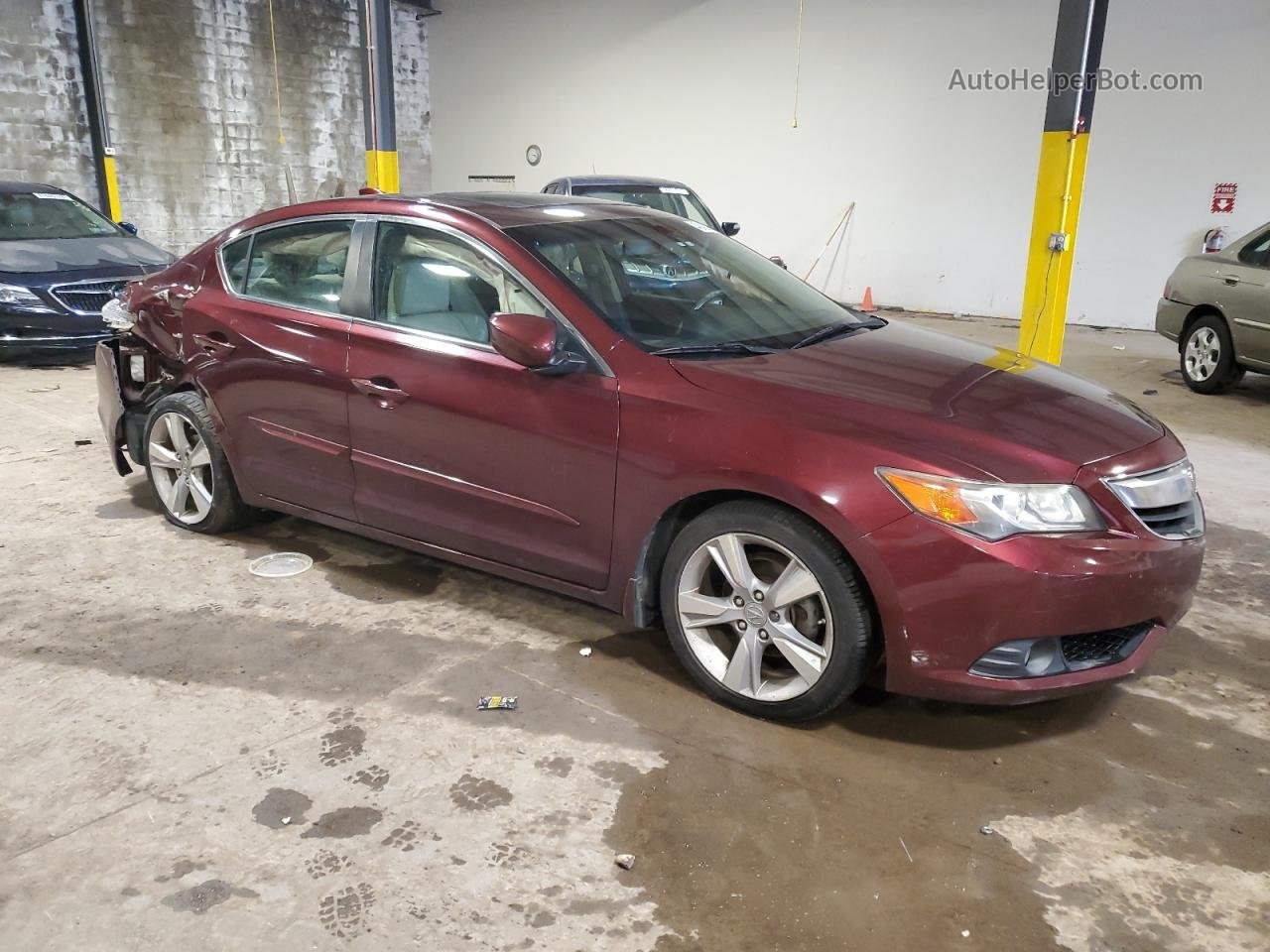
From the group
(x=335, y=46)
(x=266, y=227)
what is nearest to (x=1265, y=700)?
(x=266, y=227)

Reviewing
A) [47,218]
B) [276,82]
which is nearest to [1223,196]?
[47,218]

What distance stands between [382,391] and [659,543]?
45.2 inches

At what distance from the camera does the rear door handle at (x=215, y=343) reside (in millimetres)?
3908

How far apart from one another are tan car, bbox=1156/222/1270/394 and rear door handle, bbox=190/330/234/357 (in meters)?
6.99

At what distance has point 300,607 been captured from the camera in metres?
3.66

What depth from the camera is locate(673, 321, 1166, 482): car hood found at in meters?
2.62

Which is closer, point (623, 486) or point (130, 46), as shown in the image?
point (623, 486)

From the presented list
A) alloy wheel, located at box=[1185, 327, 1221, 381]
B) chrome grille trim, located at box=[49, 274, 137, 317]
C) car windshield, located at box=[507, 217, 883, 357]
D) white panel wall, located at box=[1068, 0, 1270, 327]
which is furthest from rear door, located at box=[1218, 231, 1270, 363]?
chrome grille trim, located at box=[49, 274, 137, 317]

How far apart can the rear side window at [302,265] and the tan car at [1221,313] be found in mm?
6647

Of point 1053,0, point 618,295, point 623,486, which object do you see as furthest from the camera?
point 1053,0

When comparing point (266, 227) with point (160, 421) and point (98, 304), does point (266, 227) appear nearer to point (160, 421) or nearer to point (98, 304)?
point (160, 421)

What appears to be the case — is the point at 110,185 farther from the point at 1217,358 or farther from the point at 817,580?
the point at 817,580

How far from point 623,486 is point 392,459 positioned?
0.97m

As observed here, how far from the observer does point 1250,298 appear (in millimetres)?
7242
